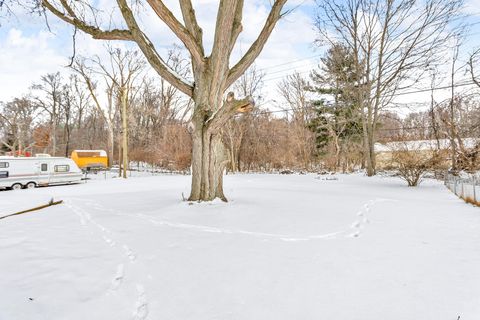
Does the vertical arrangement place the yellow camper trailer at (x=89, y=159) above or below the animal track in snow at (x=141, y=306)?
above

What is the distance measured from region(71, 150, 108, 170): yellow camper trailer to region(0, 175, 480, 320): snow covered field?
2203 centimetres

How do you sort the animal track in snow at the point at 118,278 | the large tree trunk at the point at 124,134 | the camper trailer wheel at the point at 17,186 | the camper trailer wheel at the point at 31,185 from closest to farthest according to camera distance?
the animal track in snow at the point at 118,278 < the camper trailer wheel at the point at 17,186 < the camper trailer wheel at the point at 31,185 < the large tree trunk at the point at 124,134

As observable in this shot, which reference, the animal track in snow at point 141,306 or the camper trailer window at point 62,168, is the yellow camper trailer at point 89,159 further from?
the animal track in snow at point 141,306

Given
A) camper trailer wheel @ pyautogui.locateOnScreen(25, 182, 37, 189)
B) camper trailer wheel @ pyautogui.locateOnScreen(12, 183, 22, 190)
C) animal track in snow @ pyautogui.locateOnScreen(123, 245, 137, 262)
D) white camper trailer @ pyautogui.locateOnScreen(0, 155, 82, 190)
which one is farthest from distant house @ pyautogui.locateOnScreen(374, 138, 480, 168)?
camper trailer wheel @ pyautogui.locateOnScreen(12, 183, 22, 190)

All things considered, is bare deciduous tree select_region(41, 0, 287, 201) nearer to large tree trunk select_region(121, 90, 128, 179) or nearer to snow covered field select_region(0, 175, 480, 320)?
snow covered field select_region(0, 175, 480, 320)

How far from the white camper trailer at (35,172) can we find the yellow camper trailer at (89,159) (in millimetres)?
9110

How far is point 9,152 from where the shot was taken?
32.0 metres

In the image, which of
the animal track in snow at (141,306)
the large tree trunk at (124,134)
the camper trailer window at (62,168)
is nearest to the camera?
the animal track in snow at (141,306)

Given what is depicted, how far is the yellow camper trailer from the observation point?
2375 cm

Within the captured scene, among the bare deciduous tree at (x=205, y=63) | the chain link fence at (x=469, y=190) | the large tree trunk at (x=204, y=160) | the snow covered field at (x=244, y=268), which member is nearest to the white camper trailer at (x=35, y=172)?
the bare deciduous tree at (x=205, y=63)

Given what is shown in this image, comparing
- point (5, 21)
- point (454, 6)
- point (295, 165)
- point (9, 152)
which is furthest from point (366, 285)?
point (9, 152)

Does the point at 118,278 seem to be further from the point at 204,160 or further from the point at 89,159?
the point at 89,159

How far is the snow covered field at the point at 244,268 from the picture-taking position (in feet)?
5.89

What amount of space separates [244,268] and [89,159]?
26.0 m
